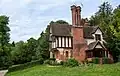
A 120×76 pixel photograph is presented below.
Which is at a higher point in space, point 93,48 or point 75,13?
point 75,13

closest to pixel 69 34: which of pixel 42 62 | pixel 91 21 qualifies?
pixel 42 62

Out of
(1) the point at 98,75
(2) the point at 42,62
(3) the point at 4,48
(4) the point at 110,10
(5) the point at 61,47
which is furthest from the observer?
(4) the point at 110,10

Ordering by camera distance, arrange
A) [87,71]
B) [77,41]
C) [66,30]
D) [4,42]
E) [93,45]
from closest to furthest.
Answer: [87,71] → [93,45] → [77,41] → [66,30] → [4,42]

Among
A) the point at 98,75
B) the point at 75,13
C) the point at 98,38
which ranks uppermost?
the point at 75,13

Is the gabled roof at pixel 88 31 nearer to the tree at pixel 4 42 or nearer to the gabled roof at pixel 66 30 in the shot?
the gabled roof at pixel 66 30

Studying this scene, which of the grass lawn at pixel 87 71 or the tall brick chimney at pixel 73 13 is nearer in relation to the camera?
the grass lawn at pixel 87 71

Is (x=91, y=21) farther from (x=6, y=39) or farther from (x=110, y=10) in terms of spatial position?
(x=6, y=39)

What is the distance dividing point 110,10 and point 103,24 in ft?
46.7

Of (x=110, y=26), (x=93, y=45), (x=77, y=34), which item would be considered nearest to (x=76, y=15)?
(x=77, y=34)

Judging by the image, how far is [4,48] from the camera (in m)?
74.0

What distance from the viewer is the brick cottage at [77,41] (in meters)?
58.8

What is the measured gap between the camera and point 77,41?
194ft

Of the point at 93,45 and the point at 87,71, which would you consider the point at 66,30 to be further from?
the point at 87,71

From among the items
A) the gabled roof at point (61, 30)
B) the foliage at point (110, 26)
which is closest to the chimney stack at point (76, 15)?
the gabled roof at point (61, 30)
